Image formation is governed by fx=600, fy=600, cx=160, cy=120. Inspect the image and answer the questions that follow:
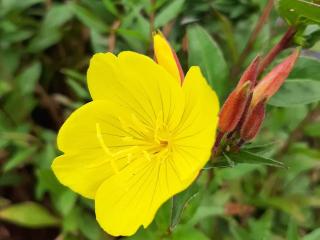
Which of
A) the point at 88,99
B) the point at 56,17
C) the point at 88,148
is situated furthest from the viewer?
the point at 56,17

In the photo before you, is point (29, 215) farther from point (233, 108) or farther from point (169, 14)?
point (233, 108)

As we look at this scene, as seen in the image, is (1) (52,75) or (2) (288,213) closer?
(2) (288,213)

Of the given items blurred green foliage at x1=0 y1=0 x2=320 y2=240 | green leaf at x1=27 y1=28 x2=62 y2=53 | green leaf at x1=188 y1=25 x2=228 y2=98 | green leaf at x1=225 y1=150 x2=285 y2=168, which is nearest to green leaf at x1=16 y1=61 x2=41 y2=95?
blurred green foliage at x1=0 y1=0 x2=320 y2=240

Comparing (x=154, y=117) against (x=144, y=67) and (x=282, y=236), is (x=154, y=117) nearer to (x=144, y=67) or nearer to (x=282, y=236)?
(x=144, y=67)

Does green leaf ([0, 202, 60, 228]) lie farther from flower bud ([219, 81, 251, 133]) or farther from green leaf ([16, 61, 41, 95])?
flower bud ([219, 81, 251, 133])

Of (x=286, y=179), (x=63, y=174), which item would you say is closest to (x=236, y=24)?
(x=286, y=179)

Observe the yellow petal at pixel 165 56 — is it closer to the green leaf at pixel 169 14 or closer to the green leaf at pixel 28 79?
the green leaf at pixel 169 14

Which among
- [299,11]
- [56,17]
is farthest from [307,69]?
[56,17]
